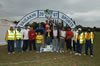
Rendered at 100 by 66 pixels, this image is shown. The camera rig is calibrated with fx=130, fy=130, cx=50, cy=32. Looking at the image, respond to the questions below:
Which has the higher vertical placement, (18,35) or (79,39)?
(18,35)

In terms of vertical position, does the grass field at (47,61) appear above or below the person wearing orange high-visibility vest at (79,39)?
below

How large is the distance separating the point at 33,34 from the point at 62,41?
211cm

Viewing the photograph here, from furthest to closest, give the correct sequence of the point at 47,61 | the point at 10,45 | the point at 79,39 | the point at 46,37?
the point at 46,37 < the point at 10,45 < the point at 79,39 < the point at 47,61

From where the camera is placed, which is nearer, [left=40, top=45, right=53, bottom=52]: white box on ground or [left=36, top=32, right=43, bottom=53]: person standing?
[left=36, top=32, right=43, bottom=53]: person standing

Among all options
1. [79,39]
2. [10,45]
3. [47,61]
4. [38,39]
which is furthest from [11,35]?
[79,39]

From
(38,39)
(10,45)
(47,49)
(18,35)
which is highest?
(18,35)

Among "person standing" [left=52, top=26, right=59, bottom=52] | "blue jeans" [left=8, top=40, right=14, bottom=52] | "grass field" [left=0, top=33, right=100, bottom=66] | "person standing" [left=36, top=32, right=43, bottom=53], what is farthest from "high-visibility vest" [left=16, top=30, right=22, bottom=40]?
"person standing" [left=52, top=26, right=59, bottom=52]

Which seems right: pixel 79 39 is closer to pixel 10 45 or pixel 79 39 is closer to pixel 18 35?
pixel 18 35

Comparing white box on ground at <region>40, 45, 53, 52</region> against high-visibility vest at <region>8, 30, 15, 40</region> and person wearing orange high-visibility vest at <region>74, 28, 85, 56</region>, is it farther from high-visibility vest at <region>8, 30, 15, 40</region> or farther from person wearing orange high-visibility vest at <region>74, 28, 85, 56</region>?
high-visibility vest at <region>8, 30, 15, 40</region>

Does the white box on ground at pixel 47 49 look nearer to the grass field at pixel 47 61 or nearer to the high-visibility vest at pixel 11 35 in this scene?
the grass field at pixel 47 61

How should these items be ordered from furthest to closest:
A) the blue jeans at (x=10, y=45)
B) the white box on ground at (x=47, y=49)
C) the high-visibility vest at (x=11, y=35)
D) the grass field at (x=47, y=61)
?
the white box on ground at (x=47, y=49)
the blue jeans at (x=10, y=45)
the high-visibility vest at (x=11, y=35)
the grass field at (x=47, y=61)

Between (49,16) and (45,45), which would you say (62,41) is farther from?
(49,16)

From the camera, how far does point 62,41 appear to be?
30.3 ft

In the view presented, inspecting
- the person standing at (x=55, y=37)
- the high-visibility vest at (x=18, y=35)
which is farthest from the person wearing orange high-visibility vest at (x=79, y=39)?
the high-visibility vest at (x=18, y=35)
